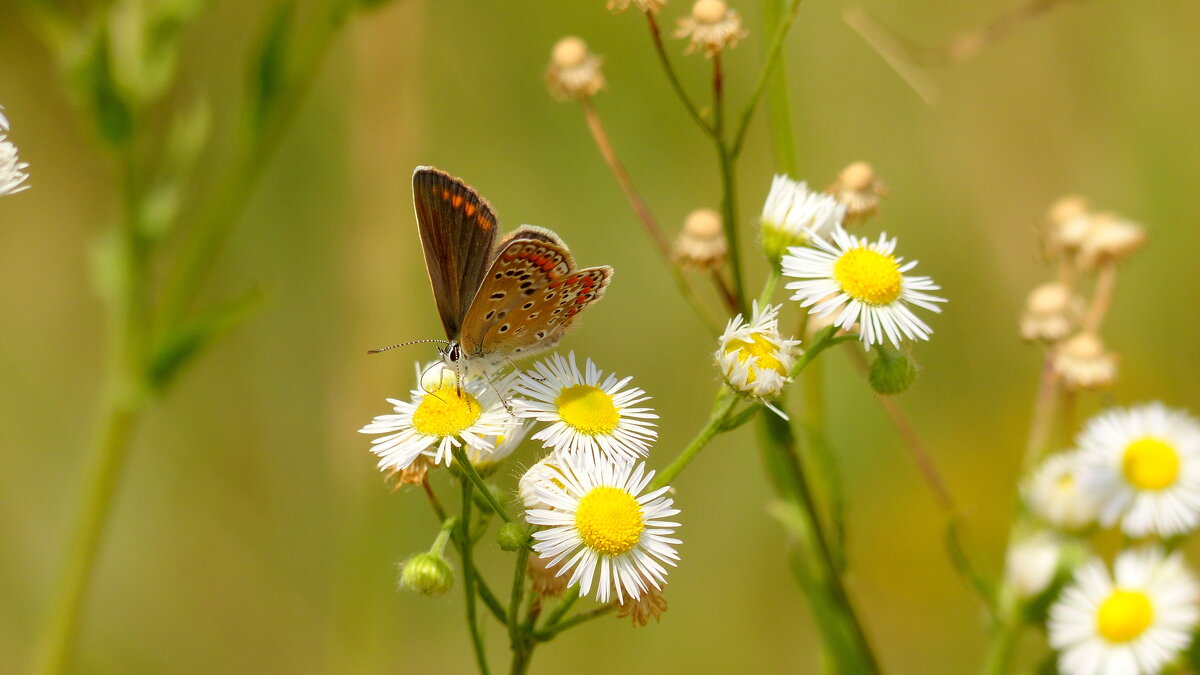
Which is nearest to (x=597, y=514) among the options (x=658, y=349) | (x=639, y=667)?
(x=639, y=667)

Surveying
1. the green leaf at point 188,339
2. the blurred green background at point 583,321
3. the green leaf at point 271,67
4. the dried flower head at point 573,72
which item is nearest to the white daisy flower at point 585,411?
the dried flower head at point 573,72

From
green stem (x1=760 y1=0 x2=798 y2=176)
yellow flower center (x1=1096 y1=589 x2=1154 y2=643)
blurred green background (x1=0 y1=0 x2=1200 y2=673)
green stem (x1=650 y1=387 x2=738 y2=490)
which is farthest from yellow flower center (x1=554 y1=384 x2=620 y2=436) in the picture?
blurred green background (x1=0 y1=0 x2=1200 y2=673)

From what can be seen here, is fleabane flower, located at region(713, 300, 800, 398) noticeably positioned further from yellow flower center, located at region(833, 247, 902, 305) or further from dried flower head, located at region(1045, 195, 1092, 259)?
dried flower head, located at region(1045, 195, 1092, 259)

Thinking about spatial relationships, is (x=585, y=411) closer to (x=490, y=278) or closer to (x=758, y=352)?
(x=758, y=352)

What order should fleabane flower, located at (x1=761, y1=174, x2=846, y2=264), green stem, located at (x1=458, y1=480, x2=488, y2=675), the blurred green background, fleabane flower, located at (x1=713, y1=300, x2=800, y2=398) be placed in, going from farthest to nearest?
the blurred green background < fleabane flower, located at (x1=761, y1=174, x2=846, y2=264) < fleabane flower, located at (x1=713, y1=300, x2=800, y2=398) < green stem, located at (x1=458, y1=480, x2=488, y2=675)

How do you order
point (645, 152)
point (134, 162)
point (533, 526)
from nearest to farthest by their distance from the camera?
1. point (533, 526)
2. point (134, 162)
3. point (645, 152)

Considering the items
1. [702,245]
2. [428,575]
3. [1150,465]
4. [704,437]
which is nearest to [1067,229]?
[1150,465]

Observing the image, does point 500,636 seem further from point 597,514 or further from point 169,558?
point 597,514
